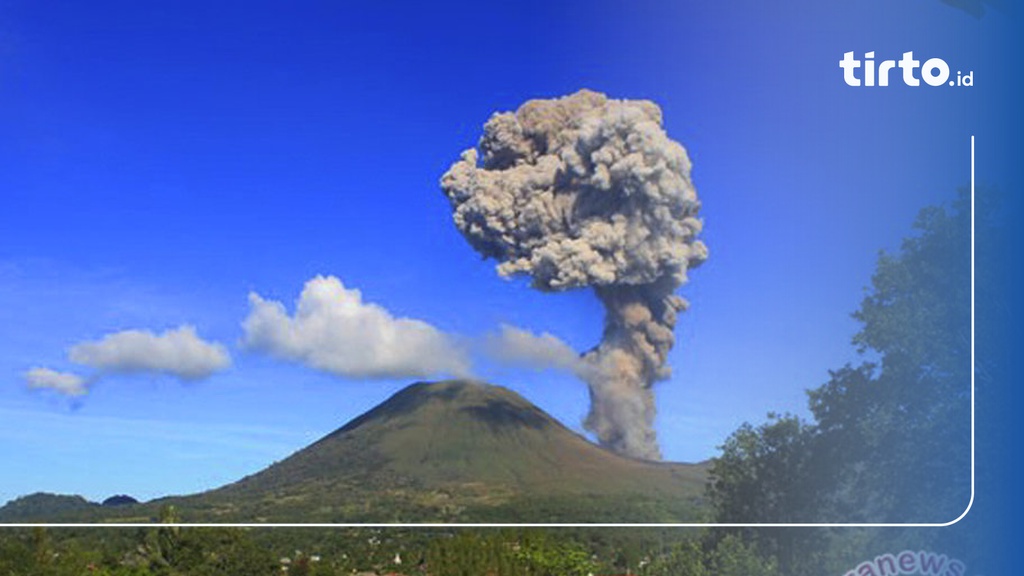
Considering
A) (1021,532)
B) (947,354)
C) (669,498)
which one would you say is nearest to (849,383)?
(947,354)

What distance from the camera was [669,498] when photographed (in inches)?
1395

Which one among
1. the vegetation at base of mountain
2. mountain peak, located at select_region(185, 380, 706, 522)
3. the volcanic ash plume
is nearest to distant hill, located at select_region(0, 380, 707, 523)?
mountain peak, located at select_region(185, 380, 706, 522)

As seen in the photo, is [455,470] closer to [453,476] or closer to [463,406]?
[453,476]

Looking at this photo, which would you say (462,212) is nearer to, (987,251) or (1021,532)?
(987,251)

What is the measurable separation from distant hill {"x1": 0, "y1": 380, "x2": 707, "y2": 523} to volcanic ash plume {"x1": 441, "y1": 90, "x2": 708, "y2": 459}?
5745 mm

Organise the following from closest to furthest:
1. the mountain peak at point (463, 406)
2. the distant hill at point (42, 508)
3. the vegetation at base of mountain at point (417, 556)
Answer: the vegetation at base of mountain at point (417, 556)
the distant hill at point (42, 508)
the mountain peak at point (463, 406)

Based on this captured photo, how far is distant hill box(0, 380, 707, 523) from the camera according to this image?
1404 inches

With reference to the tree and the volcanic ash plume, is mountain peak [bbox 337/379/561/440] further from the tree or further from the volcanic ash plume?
the tree

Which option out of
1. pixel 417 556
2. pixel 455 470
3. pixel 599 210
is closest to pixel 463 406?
pixel 455 470

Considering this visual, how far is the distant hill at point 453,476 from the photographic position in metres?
35.7

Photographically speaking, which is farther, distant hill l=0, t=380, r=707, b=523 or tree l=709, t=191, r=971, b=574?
distant hill l=0, t=380, r=707, b=523

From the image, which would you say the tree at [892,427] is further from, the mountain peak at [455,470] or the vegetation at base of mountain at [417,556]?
the mountain peak at [455,470]

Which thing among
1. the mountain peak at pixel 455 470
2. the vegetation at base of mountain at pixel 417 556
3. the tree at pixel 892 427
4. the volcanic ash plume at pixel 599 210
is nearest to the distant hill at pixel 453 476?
the mountain peak at pixel 455 470

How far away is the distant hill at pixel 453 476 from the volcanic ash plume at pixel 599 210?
226 inches
